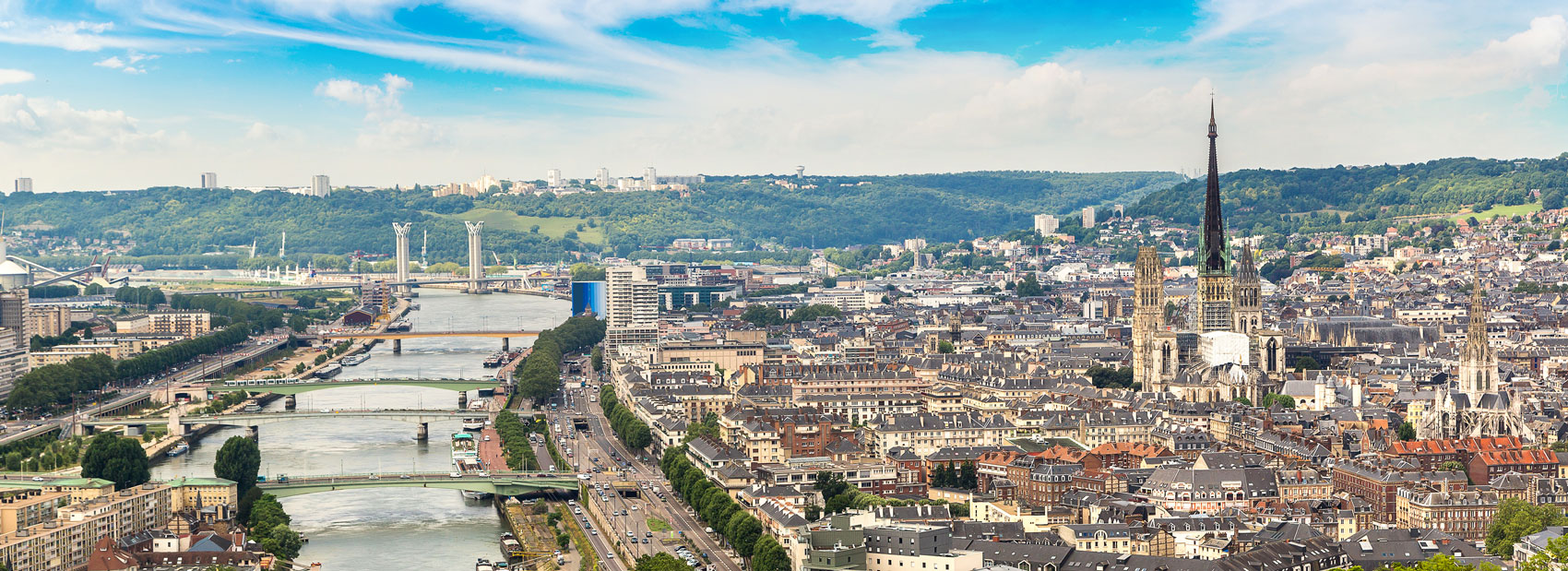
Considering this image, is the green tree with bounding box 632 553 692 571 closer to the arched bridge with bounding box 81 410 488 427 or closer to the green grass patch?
the green grass patch

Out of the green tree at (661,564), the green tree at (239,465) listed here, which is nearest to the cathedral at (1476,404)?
the green tree at (661,564)

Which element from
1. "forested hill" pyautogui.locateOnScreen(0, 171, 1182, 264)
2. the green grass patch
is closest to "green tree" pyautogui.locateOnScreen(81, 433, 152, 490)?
the green grass patch

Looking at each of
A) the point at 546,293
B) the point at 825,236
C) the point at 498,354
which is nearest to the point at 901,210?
the point at 825,236

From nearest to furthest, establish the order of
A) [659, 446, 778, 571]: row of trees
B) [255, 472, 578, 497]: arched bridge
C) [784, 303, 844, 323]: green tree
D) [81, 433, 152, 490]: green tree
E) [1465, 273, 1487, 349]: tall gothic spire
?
1. [659, 446, 778, 571]: row of trees
2. [255, 472, 578, 497]: arched bridge
3. [81, 433, 152, 490]: green tree
4. [1465, 273, 1487, 349]: tall gothic spire
5. [784, 303, 844, 323]: green tree

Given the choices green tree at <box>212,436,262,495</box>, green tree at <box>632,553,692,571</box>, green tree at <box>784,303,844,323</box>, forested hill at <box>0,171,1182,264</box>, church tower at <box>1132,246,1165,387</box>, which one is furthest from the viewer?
forested hill at <box>0,171,1182,264</box>

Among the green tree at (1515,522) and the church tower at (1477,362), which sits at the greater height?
the church tower at (1477,362)

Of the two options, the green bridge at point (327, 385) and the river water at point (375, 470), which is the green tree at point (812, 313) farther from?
the green bridge at point (327, 385)

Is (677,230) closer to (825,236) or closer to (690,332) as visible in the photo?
(825,236)
